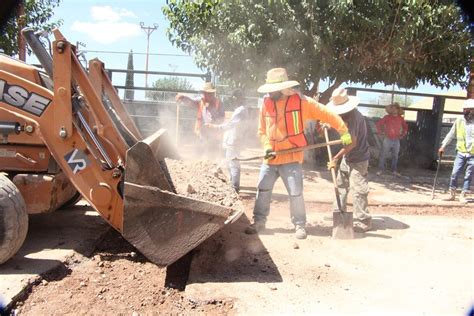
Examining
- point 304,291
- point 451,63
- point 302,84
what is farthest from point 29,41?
point 451,63

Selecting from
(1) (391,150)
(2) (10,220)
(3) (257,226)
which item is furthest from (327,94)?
(2) (10,220)

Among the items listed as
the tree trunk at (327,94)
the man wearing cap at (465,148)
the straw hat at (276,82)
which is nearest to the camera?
the straw hat at (276,82)

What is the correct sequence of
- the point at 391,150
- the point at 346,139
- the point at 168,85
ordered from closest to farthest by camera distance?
the point at 346,139
the point at 391,150
the point at 168,85

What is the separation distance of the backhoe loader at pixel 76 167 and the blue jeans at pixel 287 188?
4.81 feet

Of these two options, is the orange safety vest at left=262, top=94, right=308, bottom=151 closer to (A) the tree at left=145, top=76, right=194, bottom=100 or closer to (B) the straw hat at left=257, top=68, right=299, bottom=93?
(B) the straw hat at left=257, top=68, right=299, bottom=93

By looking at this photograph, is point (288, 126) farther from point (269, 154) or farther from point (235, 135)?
point (235, 135)

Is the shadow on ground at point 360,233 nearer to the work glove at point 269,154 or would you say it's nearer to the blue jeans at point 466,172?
the work glove at point 269,154

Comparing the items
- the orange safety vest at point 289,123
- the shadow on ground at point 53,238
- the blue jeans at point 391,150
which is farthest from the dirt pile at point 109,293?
the blue jeans at point 391,150

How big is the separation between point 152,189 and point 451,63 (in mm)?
8551

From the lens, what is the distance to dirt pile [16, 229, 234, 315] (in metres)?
3.47

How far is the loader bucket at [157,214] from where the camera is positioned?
3.65m

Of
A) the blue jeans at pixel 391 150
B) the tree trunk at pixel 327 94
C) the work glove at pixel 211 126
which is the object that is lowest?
the blue jeans at pixel 391 150

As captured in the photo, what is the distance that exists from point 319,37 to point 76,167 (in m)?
5.76

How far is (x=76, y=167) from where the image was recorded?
4062 mm
